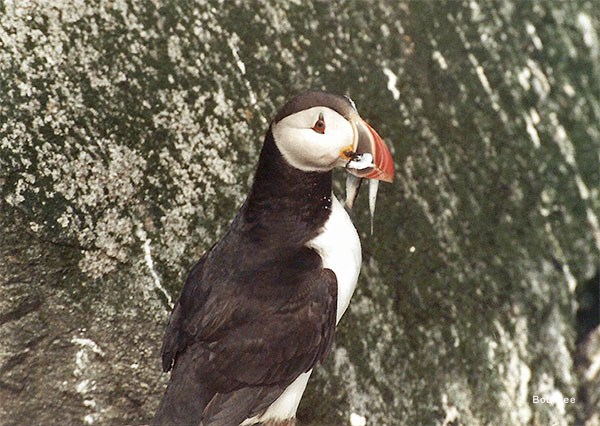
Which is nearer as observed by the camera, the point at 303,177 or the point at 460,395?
the point at 303,177

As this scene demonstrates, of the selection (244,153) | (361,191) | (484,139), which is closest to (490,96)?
(484,139)

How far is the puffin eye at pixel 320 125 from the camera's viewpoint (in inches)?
135

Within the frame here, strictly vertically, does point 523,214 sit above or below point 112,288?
below

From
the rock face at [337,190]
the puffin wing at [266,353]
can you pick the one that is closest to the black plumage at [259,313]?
the puffin wing at [266,353]

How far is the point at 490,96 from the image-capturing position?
18.4ft

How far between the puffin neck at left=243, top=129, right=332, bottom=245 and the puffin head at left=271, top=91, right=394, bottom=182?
15cm

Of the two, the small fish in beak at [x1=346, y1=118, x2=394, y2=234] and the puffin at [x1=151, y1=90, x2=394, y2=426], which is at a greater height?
the small fish in beak at [x1=346, y1=118, x2=394, y2=234]

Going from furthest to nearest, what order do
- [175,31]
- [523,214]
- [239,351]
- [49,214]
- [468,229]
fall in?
[523,214] < [468,229] < [175,31] < [49,214] < [239,351]

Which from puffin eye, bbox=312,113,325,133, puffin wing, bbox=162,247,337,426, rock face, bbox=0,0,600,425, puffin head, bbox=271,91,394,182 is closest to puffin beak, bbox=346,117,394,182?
puffin head, bbox=271,91,394,182

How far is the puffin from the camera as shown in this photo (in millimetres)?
3447

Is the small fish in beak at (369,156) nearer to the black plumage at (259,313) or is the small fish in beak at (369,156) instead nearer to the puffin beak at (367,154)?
the puffin beak at (367,154)

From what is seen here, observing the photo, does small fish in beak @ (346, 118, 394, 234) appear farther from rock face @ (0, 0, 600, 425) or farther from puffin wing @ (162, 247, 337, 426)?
rock face @ (0, 0, 600, 425)

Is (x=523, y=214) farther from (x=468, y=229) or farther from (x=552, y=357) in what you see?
(x=552, y=357)

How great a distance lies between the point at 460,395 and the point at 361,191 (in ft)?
4.29
